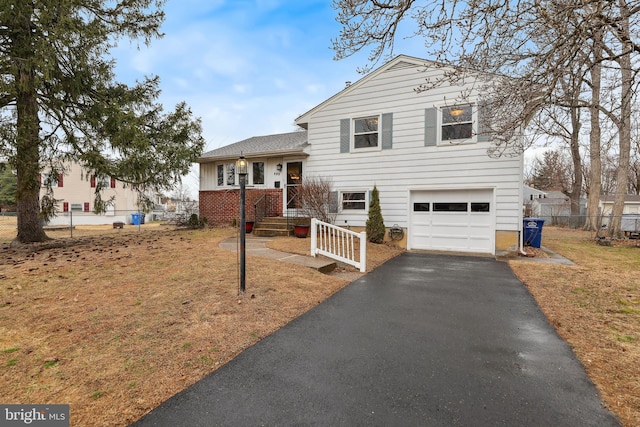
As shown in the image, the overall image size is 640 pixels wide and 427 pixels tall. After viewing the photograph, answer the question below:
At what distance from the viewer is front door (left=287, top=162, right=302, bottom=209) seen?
41.5 ft

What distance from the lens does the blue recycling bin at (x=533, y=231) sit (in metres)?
10.7

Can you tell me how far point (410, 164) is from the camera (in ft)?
35.2

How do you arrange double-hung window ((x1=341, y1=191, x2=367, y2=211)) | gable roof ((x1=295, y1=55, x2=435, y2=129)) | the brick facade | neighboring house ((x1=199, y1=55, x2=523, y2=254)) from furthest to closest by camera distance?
the brick facade, double-hung window ((x1=341, y1=191, x2=367, y2=211)), gable roof ((x1=295, y1=55, x2=435, y2=129)), neighboring house ((x1=199, y1=55, x2=523, y2=254))

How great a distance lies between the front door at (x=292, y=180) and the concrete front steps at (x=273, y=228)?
1.04 m

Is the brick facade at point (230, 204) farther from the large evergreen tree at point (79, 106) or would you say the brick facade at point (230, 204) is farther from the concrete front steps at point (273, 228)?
the large evergreen tree at point (79, 106)

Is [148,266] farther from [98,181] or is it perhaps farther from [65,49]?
[65,49]

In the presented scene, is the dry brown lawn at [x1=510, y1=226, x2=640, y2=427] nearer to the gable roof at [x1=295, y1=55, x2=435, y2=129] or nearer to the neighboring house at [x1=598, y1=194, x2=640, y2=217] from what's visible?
the gable roof at [x1=295, y1=55, x2=435, y2=129]

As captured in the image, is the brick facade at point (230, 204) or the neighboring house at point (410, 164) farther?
the brick facade at point (230, 204)

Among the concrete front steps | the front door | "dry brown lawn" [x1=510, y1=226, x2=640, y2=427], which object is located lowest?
"dry brown lawn" [x1=510, y1=226, x2=640, y2=427]

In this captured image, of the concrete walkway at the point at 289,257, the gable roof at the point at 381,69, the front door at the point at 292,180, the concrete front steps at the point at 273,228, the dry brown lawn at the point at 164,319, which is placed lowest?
the dry brown lawn at the point at 164,319

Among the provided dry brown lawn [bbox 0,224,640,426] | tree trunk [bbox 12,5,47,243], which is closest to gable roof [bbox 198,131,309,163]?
tree trunk [bbox 12,5,47,243]

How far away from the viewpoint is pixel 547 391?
8.30 ft

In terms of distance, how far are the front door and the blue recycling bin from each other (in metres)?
8.74

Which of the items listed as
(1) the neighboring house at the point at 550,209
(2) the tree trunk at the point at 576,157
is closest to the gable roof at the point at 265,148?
(2) the tree trunk at the point at 576,157
